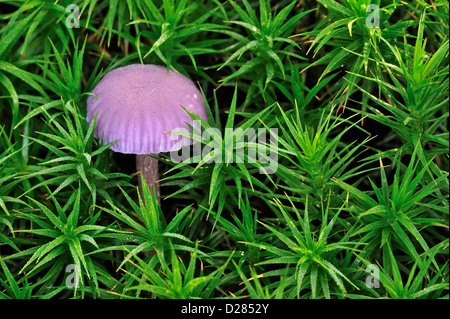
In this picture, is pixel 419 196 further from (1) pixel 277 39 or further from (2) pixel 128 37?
(2) pixel 128 37

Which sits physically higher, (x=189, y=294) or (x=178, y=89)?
(x=178, y=89)

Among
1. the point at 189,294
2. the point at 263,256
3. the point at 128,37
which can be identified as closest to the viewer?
the point at 189,294

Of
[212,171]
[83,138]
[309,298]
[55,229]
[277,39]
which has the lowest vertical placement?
[309,298]

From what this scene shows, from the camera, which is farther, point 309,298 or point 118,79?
point 118,79

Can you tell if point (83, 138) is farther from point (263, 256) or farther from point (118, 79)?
point (263, 256)

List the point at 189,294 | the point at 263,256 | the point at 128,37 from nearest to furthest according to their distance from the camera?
the point at 189,294, the point at 263,256, the point at 128,37

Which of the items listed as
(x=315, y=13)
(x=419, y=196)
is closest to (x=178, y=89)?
(x=315, y=13)
